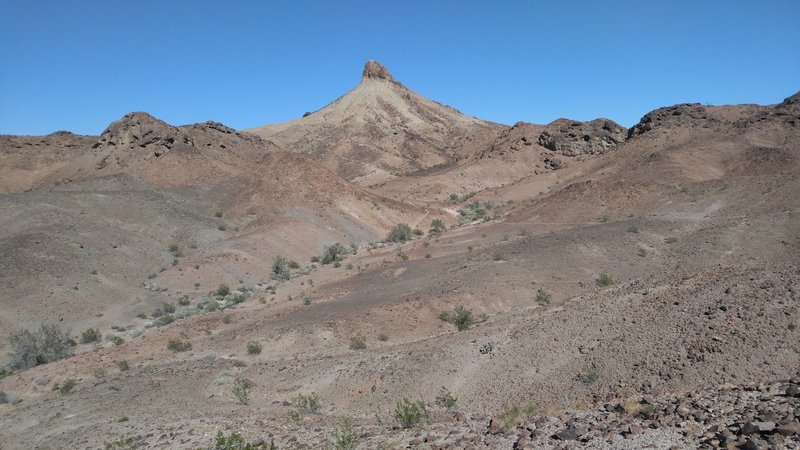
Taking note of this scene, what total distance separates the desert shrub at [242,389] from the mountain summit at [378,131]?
71.1 m

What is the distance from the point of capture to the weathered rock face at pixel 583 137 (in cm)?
7575

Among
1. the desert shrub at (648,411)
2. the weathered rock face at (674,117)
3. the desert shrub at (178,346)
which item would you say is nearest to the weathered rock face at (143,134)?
the desert shrub at (178,346)

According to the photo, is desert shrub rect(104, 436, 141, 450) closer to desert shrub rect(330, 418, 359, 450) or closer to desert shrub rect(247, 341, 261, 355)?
desert shrub rect(330, 418, 359, 450)

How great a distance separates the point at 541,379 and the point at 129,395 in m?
9.70

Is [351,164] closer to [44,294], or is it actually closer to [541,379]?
[44,294]

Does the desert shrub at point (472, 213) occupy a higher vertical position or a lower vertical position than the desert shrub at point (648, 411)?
higher

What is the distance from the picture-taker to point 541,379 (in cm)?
1132

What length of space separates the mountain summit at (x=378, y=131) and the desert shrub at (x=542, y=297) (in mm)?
64552

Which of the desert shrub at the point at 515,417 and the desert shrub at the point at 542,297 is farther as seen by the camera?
the desert shrub at the point at 542,297

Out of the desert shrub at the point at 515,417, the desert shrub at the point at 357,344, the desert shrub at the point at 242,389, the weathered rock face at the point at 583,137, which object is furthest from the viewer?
the weathered rock face at the point at 583,137

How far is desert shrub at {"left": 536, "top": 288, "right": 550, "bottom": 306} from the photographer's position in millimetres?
20922

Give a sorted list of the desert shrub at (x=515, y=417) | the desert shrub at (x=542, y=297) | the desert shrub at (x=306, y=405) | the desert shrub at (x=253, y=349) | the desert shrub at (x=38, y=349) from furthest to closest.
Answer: the desert shrub at (x=542, y=297) → the desert shrub at (x=38, y=349) → the desert shrub at (x=253, y=349) → the desert shrub at (x=306, y=405) → the desert shrub at (x=515, y=417)

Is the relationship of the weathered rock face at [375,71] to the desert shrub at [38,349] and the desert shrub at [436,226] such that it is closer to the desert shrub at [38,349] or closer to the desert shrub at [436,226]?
the desert shrub at [436,226]

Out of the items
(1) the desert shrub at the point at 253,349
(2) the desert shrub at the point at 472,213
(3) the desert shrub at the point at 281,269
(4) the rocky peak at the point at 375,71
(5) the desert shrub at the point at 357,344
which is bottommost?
(5) the desert shrub at the point at 357,344
